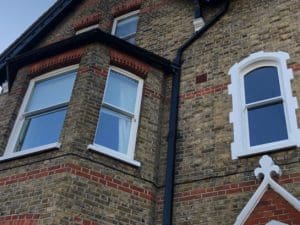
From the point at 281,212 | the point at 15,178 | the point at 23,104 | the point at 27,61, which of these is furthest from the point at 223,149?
the point at 27,61

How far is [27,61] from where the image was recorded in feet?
31.8

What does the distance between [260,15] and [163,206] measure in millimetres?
4844

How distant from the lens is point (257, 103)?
7.89m

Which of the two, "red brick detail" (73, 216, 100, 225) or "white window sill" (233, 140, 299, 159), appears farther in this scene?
"white window sill" (233, 140, 299, 159)

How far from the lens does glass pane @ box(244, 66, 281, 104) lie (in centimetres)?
799

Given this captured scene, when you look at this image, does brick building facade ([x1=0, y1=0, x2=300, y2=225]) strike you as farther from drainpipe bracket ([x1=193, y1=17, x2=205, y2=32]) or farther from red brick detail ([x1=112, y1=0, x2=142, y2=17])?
red brick detail ([x1=112, y1=0, x2=142, y2=17])

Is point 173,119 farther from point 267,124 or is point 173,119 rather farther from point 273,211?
point 273,211

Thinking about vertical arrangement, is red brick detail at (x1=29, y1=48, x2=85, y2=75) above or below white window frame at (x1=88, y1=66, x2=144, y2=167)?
above

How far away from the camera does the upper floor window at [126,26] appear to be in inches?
471

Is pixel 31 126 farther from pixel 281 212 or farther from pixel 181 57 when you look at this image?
pixel 281 212

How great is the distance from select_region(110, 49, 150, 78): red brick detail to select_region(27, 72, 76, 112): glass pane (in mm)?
939

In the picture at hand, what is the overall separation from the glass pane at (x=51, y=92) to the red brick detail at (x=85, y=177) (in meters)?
1.86

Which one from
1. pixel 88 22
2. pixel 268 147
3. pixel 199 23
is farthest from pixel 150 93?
pixel 88 22

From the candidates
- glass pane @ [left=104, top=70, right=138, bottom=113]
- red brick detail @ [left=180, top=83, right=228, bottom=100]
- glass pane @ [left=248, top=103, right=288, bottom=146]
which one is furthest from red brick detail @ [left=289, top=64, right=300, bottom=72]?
glass pane @ [left=104, top=70, right=138, bottom=113]
